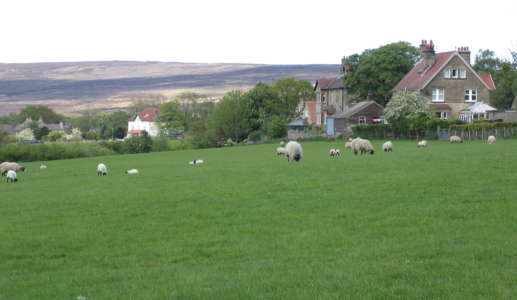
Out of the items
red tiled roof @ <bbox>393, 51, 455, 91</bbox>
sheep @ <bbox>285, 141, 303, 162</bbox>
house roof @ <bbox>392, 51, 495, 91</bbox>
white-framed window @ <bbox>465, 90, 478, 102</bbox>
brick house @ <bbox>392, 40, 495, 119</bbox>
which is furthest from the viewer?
white-framed window @ <bbox>465, 90, 478, 102</bbox>

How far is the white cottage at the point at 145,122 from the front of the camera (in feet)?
525

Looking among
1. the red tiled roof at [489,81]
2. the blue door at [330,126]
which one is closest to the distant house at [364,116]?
the blue door at [330,126]

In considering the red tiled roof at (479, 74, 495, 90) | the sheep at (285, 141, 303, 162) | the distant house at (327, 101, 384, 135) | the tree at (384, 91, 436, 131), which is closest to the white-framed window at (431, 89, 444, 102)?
the tree at (384, 91, 436, 131)

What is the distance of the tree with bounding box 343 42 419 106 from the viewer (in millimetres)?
79625

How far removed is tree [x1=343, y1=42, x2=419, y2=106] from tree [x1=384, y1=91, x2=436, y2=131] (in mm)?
16367

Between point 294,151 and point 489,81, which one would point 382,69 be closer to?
point 489,81

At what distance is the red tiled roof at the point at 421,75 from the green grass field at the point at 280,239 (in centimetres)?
5204

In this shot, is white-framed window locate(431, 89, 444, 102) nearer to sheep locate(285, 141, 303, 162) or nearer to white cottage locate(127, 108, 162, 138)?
sheep locate(285, 141, 303, 162)

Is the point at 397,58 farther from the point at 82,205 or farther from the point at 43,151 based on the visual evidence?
the point at 82,205

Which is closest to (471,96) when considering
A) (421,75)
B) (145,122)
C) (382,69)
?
(421,75)

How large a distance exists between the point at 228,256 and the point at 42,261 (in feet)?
14.4

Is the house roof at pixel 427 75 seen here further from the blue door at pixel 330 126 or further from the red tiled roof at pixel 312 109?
the red tiled roof at pixel 312 109

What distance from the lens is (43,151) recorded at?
7731 cm

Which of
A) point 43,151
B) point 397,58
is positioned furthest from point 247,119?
point 43,151
